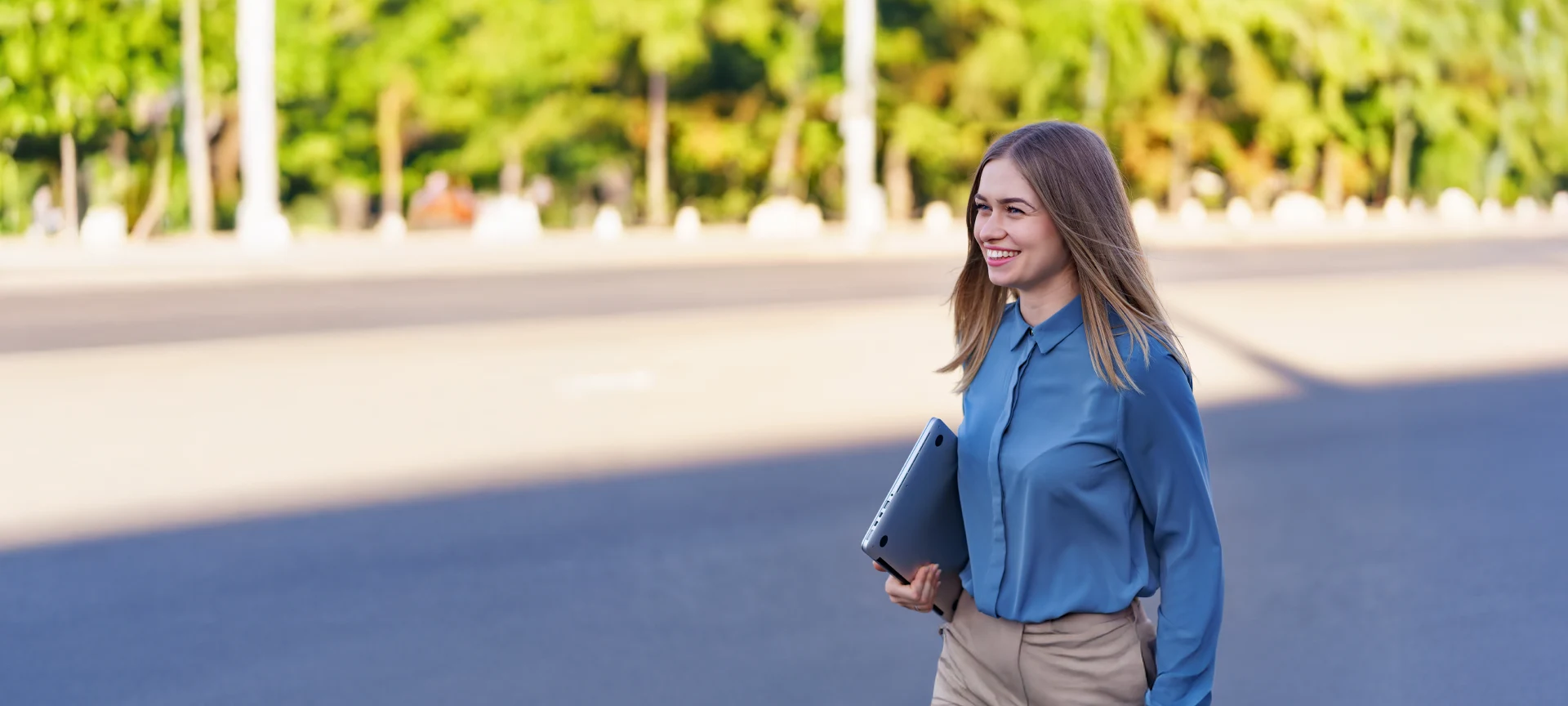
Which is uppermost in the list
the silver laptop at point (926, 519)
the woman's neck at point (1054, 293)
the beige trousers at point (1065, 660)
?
the woman's neck at point (1054, 293)

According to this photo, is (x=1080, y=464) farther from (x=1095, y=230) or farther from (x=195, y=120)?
(x=195, y=120)

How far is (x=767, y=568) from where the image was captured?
7465 mm

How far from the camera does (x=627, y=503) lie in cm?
880

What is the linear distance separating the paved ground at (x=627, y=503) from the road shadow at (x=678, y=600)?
0.08ft

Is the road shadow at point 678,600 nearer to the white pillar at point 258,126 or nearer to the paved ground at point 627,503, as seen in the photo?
the paved ground at point 627,503

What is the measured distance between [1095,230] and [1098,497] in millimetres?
442

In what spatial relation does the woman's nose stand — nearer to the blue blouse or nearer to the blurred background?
the blue blouse

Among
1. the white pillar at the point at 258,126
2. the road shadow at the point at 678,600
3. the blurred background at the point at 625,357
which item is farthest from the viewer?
the white pillar at the point at 258,126

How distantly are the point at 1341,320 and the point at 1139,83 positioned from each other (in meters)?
24.8

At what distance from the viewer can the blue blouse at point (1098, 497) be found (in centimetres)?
275

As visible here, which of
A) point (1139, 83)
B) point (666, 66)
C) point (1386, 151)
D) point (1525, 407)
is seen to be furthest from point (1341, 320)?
point (1386, 151)

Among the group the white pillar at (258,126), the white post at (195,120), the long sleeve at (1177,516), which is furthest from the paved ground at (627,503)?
the white post at (195,120)

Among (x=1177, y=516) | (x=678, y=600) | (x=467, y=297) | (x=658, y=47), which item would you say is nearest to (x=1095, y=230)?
(x=1177, y=516)

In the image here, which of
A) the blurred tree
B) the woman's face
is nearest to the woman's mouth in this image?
the woman's face
